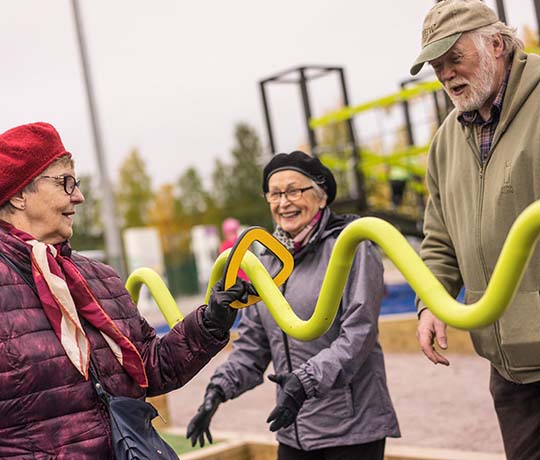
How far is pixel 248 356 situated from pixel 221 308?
1224mm

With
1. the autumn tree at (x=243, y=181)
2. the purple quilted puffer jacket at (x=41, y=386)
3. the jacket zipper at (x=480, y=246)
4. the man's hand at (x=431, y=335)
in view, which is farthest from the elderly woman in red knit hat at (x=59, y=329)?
the autumn tree at (x=243, y=181)

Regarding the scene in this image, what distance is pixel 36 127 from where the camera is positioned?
307 cm

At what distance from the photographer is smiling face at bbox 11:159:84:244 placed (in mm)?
3043

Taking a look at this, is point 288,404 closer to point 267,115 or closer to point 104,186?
point 267,115

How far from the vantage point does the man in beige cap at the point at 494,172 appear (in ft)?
11.0

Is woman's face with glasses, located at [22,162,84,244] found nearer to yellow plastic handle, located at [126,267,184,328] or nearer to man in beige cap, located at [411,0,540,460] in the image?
yellow plastic handle, located at [126,267,184,328]

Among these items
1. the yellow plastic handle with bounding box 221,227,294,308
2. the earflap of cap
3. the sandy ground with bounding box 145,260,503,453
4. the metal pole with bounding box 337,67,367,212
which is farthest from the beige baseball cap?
the metal pole with bounding box 337,67,367,212

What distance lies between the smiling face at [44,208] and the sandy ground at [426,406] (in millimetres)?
4183

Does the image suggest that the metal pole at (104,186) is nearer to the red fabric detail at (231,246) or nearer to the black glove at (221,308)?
the red fabric detail at (231,246)

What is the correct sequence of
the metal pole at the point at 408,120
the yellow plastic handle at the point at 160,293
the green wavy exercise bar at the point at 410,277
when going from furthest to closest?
the metal pole at the point at 408,120
the yellow plastic handle at the point at 160,293
the green wavy exercise bar at the point at 410,277

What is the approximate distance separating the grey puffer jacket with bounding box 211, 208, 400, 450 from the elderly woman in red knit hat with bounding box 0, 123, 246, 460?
0.68 m

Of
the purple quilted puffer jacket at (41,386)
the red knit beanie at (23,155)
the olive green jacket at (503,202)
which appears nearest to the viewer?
the purple quilted puffer jacket at (41,386)

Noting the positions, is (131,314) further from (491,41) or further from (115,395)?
(491,41)

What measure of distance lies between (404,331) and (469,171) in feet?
24.8
